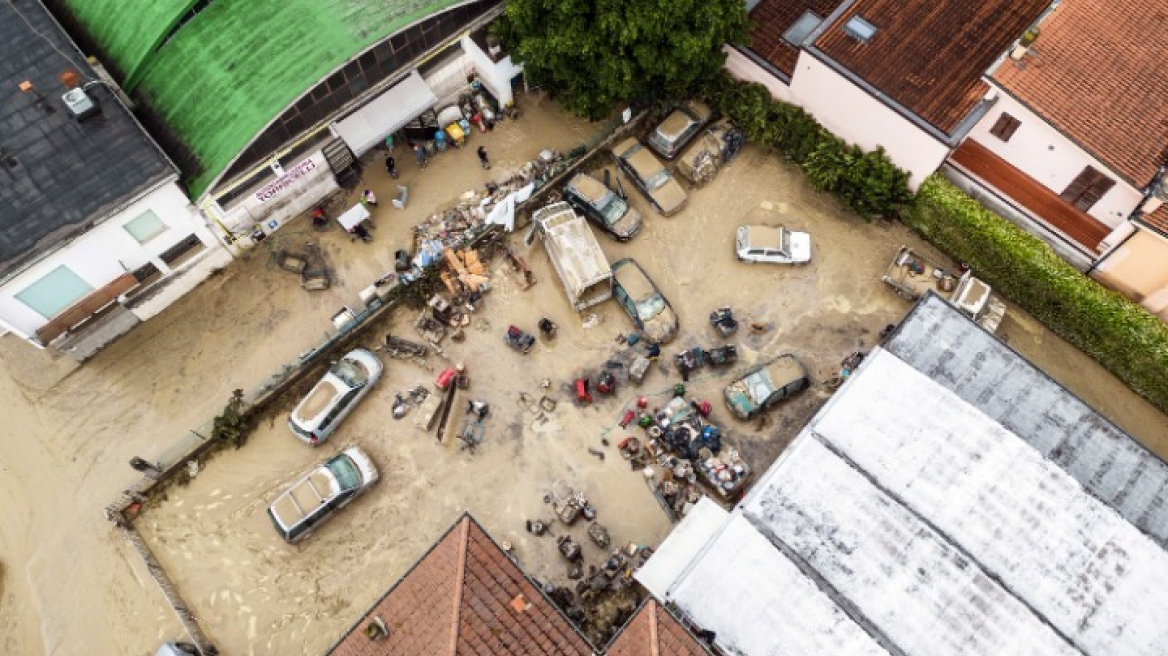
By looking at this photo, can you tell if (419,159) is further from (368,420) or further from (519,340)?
(368,420)

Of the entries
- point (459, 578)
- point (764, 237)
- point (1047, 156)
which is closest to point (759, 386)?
point (764, 237)

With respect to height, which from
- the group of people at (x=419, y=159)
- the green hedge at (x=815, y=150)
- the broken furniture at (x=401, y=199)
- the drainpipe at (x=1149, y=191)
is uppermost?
the drainpipe at (x=1149, y=191)

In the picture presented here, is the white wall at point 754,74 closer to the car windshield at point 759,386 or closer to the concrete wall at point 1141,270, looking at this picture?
the car windshield at point 759,386

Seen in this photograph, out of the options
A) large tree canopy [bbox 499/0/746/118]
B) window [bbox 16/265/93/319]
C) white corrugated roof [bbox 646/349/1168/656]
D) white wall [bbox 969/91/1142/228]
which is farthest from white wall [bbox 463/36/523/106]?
white corrugated roof [bbox 646/349/1168/656]

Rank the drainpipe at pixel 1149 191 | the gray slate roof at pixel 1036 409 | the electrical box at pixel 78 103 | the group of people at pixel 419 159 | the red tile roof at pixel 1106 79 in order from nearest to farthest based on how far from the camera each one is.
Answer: the gray slate roof at pixel 1036 409, the drainpipe at pixel 1149 191, the red tile roof at pixel 1106 79, the electrical box at pixel 78 103, the group of people at pixel 419 159

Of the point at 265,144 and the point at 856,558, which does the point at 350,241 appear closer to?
the point at 265,144

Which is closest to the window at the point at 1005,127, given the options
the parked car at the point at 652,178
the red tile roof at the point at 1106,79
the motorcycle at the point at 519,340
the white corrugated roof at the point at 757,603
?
the red tile roof at the point at 1106,79

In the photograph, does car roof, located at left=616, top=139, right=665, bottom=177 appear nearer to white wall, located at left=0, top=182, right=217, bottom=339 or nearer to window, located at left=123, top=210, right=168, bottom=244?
white wall, located at left=0, top=182, right=217, bottom=339
